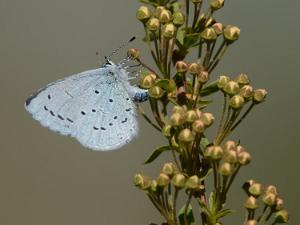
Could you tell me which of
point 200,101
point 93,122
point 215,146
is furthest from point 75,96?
point 215,146

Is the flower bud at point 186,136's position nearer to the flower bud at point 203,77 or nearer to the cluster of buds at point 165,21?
the flower bud at point 203,77

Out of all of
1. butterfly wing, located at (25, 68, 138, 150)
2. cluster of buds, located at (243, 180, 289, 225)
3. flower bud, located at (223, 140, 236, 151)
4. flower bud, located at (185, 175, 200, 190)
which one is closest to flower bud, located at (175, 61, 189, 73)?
flower bud, located at (223, 140, 236, 151)

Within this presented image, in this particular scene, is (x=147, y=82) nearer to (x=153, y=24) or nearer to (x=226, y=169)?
(x=153, y=24)

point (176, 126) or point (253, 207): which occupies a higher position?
point (176, 126)

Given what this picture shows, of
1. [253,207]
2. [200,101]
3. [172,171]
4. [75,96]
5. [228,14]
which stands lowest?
[253,207]

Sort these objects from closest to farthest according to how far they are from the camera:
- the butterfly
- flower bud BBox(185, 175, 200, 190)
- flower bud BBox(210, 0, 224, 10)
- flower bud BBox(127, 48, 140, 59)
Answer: flower bud BBox(185, 175, 200, 190)
flower bud BBox(210, 0, 224, 10)
flower bud BBox(127, 48, 140, 59)
the butterfly

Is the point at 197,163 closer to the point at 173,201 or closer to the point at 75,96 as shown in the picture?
the point at 173,201

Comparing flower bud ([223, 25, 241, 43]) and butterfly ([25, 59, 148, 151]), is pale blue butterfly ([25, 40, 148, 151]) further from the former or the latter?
flower bud ([223, 25, 241, 43])
